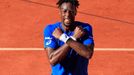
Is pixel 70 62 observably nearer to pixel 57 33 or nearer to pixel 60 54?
pixel 60 54

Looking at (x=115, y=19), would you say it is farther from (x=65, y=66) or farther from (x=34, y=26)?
(x=65, y=66)

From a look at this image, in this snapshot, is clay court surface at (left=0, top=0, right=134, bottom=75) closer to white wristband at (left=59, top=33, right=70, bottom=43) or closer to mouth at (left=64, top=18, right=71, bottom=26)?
white wristband at (left=59, top=33, right=70, bottom=43)

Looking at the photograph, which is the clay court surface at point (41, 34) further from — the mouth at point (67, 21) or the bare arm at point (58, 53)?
the mouth at point (67, 21)

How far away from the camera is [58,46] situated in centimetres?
617

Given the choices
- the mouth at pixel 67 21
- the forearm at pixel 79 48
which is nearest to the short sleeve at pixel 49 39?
the forearm at pixel 79 48

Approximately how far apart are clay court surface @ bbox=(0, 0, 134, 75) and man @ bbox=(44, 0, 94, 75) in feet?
19.4

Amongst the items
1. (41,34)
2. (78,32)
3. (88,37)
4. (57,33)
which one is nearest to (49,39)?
(57,33)

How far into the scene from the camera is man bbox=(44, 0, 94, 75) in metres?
5.91

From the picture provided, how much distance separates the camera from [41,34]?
14656 millimetres

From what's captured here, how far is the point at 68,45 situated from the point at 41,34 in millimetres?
8750

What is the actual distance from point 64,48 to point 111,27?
952 cm

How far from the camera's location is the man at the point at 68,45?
19.4ft

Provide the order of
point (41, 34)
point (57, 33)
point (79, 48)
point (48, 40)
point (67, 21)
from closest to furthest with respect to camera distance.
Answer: point (67, 21) < point (79, 48) < point (57, 33) < point (48, 40) < point (41, 34)

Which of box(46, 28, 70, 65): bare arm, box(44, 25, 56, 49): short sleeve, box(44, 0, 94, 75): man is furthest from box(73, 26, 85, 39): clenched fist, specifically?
box(44, 25, 56, 49): short sleeve
